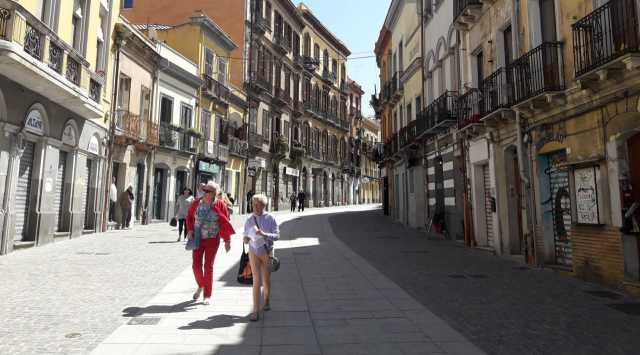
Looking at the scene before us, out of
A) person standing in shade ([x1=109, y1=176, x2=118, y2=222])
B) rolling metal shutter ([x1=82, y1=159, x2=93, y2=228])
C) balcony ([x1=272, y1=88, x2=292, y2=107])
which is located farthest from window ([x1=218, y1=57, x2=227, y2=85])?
rolling metal shutter ([x1=82, y1=159, x2=93, y2=228])

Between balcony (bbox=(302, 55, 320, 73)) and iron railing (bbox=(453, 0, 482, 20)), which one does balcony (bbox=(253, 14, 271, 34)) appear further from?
iron railing (bbox=(453, 0, 482, 20))

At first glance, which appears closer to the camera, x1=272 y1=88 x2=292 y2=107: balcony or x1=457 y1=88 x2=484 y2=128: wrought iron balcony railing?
x1=457 y1=88 x2=484 y2=128: wrought iron balcony railing

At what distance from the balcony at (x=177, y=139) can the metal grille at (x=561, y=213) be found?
17.8m

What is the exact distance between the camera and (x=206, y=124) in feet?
86.5

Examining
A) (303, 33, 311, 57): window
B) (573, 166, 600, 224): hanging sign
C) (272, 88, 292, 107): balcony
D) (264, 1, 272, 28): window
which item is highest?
(303, 33, 311, 57): window

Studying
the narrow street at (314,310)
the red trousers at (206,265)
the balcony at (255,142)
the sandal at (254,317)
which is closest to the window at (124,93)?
the narrow street at (314,310)

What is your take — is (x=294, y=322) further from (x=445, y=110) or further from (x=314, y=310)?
(x=445, y=110)

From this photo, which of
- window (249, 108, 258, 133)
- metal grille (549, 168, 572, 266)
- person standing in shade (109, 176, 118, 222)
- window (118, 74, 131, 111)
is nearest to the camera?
metal grille (549, 168, 572, 266)

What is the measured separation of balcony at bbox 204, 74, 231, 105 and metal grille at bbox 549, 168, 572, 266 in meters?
20.5

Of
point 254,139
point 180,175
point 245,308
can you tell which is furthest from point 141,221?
point 245,308

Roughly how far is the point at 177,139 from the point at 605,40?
1973 centimetres

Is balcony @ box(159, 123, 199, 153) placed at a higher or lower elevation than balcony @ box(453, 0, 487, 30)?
lower

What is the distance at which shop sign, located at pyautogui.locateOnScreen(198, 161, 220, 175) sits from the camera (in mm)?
25406

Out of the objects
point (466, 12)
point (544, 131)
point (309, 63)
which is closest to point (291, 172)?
point (309, 63)
